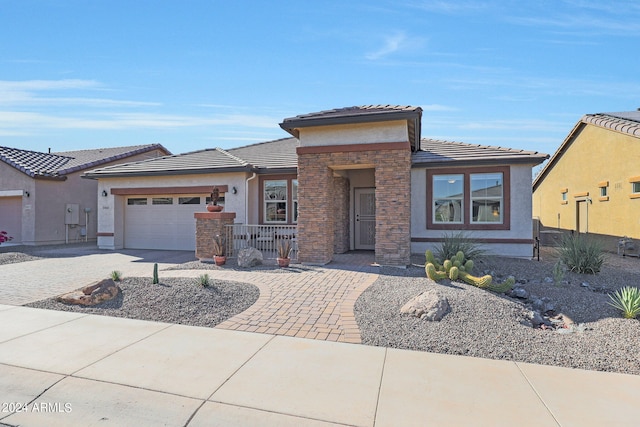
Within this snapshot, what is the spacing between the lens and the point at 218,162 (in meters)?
15.2

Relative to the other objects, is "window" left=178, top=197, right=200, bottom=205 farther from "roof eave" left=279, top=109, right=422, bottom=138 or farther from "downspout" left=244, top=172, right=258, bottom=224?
"roof eave" left=279, top=109, right=422, bottom=138

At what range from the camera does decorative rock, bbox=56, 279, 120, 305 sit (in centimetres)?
712

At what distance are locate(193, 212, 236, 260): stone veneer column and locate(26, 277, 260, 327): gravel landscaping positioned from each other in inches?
146

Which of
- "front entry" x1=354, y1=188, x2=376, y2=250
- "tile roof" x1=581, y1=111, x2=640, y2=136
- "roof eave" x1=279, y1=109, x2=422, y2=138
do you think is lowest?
"front entry" x1=354, y1=188, x2=376, y2=250

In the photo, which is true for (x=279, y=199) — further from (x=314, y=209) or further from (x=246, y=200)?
(x=314, y=209)

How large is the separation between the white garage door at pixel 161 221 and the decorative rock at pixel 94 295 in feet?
26.5

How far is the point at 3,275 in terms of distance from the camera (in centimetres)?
1030

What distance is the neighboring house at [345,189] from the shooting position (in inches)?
408

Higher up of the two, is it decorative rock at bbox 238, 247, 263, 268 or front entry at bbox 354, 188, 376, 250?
front entry at bbox 354, 188, 376, 250

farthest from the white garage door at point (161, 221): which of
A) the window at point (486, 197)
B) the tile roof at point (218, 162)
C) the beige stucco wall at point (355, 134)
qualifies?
the window at point (486, 197)

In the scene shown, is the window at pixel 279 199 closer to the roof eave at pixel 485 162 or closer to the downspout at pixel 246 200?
the downspout at pixel 246 200

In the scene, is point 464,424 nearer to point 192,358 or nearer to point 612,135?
point 192,358

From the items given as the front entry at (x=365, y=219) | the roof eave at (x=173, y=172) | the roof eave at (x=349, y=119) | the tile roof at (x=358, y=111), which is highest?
the tile roof at (x=358, y=111)

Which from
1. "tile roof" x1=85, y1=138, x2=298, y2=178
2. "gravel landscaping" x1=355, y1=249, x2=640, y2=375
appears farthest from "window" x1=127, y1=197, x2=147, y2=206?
"gravel landscaping" x1=355, y1=249, x2=640, y2=375
